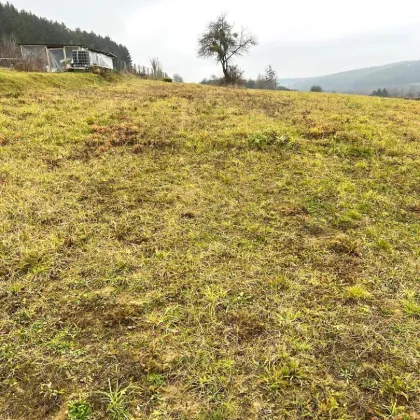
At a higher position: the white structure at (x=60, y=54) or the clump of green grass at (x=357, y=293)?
the white structure at (x=60, y=54)

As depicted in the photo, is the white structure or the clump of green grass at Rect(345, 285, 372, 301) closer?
the clump of green grass at Rect(345, 285, 372, 301)

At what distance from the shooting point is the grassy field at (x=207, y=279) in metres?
3.05

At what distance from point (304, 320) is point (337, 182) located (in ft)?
15.4


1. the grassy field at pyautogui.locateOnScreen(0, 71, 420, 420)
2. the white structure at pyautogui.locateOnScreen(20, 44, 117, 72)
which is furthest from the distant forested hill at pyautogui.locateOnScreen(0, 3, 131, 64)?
the grassy field at pyautogui.locateOnScreen(0, 71, 420, 420)

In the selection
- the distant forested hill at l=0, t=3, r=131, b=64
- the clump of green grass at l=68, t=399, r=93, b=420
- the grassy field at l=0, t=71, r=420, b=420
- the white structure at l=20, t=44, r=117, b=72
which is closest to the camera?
the clump of green grass at l=68, t=399, r=93, b=420

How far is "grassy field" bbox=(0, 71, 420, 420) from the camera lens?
305 centimetres

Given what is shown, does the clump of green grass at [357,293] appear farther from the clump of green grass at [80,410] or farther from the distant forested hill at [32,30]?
the distant forested hill at [32,30]

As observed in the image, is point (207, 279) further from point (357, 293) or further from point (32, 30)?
point (32, 30)

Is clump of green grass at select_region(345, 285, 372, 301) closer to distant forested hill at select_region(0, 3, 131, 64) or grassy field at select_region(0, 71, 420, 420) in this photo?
grassy field at select_region(0, 71, 420, 420)

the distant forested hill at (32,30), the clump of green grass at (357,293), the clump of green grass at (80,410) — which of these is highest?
the distant forested hill at (32,30)

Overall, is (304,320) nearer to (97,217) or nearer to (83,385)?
(83,385)

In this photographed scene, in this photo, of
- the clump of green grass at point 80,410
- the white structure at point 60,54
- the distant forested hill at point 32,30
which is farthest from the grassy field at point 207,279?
the distant forested hill at point 32,30

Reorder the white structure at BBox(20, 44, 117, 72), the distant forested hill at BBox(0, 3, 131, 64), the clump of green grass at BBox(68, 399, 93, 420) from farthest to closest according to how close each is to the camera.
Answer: the distant forested hill at BBox(0, 3, 131, 64), the white structure at BBox(20, 44, 117, 72), the clump of green grass at BBox(68, 399, 93, 420)

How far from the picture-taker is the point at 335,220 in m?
6.06
